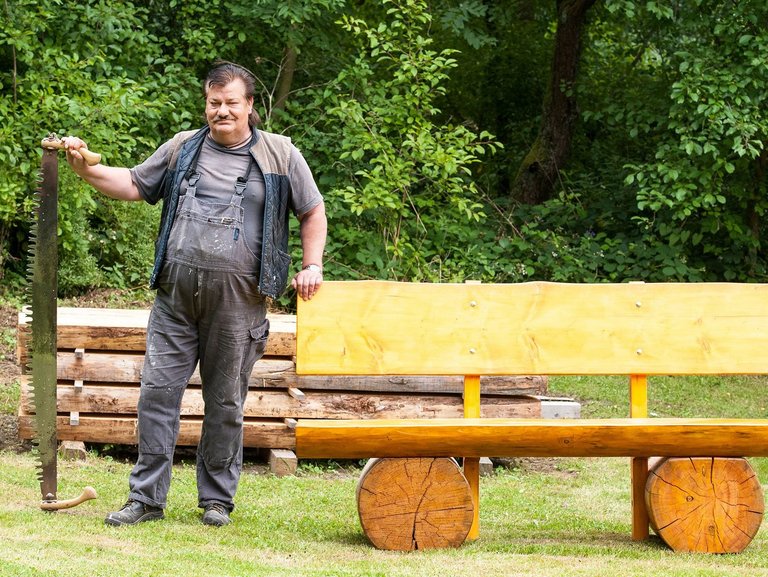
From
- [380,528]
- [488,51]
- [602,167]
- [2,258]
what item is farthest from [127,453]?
[488,51]

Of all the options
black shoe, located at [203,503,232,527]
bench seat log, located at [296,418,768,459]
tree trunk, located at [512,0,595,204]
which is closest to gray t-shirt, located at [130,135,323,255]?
bench seat log, located at [296,418,768,459]

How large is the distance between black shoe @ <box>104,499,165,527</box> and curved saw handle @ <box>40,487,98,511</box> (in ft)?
0.46

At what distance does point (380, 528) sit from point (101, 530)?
113 cm

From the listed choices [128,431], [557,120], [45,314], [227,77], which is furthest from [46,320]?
[557,120]

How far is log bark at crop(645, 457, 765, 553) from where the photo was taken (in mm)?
4590

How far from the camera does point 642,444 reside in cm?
455

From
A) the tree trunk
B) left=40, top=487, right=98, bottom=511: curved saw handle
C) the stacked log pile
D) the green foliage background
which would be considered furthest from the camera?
the tree trunk

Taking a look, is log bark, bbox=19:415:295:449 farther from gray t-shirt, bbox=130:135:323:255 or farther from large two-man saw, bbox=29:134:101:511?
gray t-shirt, bbox=130:135:323:255

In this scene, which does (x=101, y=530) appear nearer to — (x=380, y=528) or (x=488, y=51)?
(x=380, y=528)

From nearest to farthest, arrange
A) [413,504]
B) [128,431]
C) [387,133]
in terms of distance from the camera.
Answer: [413,504]
[128,431]
[387,133]

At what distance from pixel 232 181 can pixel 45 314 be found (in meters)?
1.03

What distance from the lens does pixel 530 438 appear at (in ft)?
14.9

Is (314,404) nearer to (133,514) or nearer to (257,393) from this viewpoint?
(257,393)

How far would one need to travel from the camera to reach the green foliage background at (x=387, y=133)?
10.1 meters
